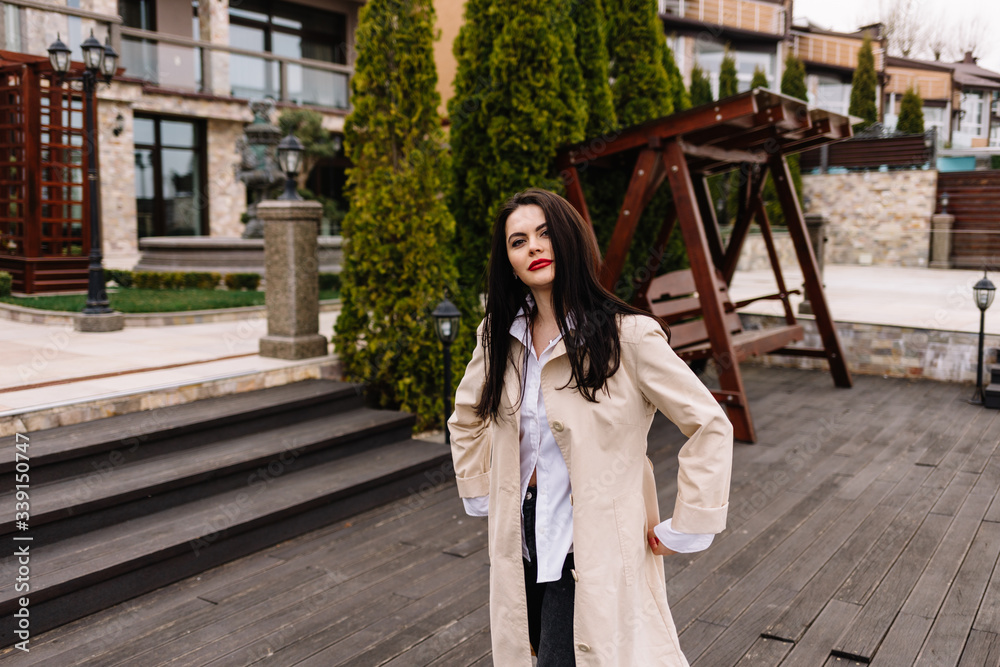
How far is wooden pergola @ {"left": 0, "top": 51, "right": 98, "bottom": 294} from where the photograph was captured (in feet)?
36.7

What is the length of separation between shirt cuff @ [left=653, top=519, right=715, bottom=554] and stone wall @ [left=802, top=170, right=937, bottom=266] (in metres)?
22.7

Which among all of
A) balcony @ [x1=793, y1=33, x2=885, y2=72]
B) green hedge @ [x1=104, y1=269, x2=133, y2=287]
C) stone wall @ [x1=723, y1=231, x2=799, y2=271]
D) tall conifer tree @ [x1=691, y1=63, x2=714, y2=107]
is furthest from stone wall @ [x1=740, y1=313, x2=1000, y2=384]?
balcony @ [x1=793, y1=33, x2=885, y2=72]

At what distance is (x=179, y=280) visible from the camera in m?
12.6

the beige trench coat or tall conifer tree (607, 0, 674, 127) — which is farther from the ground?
tall conifer tree (607, 0, 674, 127)

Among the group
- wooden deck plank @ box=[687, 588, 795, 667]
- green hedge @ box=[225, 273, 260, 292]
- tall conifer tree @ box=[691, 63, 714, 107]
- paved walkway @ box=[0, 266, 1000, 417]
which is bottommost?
wooden deck plank @ box=[687, 588, 795, 667]

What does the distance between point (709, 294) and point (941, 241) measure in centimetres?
1851

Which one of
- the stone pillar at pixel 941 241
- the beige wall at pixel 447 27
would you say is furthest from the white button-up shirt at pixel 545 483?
the stone pillar at pixel 941 241

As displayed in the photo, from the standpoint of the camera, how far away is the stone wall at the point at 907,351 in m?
8.88

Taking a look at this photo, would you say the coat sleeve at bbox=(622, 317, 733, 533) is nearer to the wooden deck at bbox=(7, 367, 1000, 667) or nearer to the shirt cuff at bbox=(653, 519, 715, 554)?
the shirt cuff at bbox=(653, 519, 715, 554)

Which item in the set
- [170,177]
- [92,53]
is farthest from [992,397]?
[170,177]

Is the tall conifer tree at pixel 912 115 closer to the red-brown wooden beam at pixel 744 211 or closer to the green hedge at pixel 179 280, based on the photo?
the red-brown wooden beam at pixel 744 211

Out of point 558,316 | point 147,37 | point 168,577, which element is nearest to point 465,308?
point 168,577

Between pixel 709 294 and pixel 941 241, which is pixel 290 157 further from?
pixel 941 241

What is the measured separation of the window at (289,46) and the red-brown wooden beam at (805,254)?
16.1 meters
